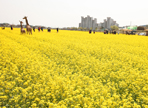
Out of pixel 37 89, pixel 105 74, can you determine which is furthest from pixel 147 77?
pixel 37 89

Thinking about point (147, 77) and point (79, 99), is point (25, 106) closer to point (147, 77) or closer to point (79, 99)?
point (79, 99)

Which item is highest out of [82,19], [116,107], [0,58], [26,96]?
[82,19]

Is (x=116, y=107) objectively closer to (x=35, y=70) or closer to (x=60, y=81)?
(x=60, y=81)

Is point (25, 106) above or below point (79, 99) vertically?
below

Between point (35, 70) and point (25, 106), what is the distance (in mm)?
3066

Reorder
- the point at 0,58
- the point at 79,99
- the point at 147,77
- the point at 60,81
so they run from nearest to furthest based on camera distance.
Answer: the point at 79,99
the point at 60,81
the point at 147,77
the point at 0,58

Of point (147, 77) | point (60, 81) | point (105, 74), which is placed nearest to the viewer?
point (60, 81)

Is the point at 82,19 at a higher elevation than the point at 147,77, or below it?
higher

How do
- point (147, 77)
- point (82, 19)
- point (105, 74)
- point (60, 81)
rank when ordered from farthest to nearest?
point (82, 19) → point (105, 74) → point (147, 77) → point (60, 81)

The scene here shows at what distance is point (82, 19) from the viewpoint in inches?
7618

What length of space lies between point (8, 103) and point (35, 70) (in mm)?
2868

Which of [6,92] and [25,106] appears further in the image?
[6,92]

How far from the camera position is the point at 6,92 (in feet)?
17.7

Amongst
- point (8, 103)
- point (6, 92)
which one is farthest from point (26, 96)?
point (6, 92)
